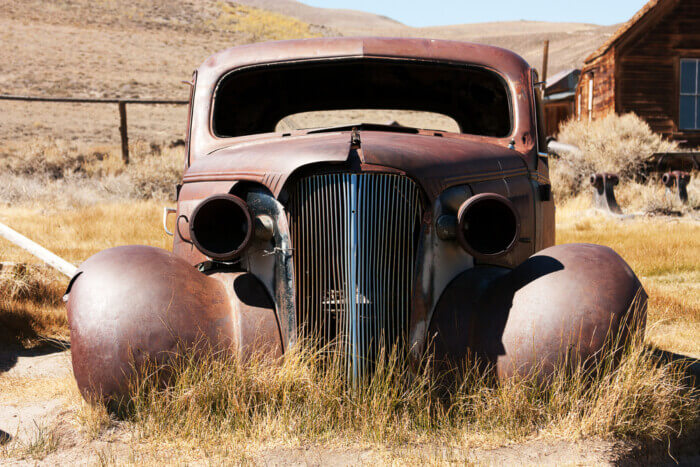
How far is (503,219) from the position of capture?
2986mm

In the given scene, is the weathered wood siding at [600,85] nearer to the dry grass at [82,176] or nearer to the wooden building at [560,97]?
the wooden building at [560,97]

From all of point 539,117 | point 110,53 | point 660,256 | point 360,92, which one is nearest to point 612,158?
point 660,256

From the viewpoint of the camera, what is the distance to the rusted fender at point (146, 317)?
271 centimetres

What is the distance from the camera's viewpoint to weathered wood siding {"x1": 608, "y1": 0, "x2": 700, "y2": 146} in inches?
660

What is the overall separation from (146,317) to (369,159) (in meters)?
1.13

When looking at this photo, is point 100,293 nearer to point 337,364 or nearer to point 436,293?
point 337,364

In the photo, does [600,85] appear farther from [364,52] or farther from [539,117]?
[364,52]

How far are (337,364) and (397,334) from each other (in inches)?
11.6

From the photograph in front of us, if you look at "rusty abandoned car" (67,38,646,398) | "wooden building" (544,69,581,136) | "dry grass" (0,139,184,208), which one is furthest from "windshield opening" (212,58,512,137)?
"wooden building" (544,69,581,136)

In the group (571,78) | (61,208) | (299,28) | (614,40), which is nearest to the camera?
(61,208)

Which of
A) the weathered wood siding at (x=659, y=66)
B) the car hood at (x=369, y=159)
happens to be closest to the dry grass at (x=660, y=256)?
the car hood at (x=369, y=159)

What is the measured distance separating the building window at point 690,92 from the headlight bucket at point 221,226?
16.8 meters

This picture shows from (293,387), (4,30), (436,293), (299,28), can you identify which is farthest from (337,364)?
(299,28)

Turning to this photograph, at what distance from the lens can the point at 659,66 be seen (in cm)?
1689
